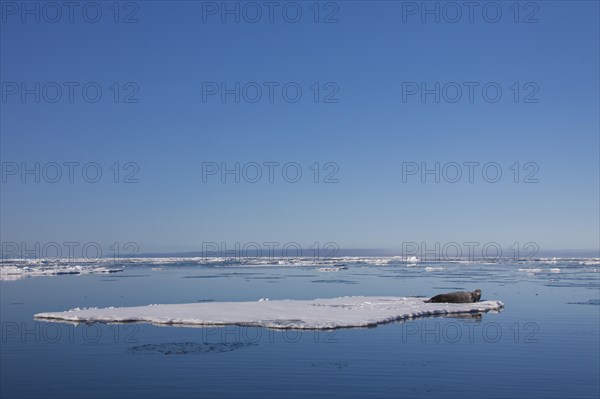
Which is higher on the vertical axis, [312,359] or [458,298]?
[312,359]

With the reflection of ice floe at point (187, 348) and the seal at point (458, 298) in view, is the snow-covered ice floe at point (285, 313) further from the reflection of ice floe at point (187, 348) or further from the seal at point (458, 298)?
the reflection of ice floe at point (187, 348)

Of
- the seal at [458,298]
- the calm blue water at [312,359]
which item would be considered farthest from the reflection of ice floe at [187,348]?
the seal at [458,298]

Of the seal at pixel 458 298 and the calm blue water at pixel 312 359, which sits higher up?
the calm blue water at pixel 312 359

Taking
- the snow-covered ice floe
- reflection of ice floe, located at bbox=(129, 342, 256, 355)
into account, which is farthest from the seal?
reflection of ice floe, located at bbox=(129, 342, 256, 355)

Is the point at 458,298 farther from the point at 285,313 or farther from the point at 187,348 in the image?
the point at 187,348

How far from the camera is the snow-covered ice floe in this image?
22.4m

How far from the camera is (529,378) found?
45.3ft

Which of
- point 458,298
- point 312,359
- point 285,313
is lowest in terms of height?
point 458,298

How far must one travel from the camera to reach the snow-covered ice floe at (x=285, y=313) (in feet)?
73.6

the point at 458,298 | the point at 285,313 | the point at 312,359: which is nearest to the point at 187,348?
the point at 312,359

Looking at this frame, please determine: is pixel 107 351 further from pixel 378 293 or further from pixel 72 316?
pixel 378 293

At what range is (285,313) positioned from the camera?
24.9m

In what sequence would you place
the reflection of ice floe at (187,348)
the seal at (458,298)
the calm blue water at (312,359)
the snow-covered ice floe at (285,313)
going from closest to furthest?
the calm blue water at (312,359) < the reflection of ice floe at (187,348) < the snow-covered ice floe at (285,313) < the seal at (458,298)

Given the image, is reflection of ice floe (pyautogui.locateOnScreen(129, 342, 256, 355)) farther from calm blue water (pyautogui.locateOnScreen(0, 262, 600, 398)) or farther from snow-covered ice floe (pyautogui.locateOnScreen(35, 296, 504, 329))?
snow-covered ice floe (pyautogui.locateOnScreen(35, 296, 504, 329))
